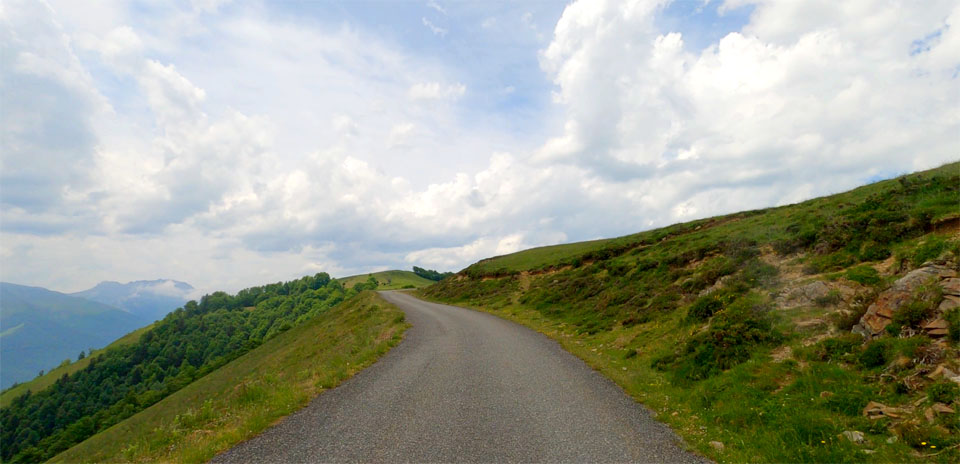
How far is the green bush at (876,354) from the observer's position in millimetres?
8469

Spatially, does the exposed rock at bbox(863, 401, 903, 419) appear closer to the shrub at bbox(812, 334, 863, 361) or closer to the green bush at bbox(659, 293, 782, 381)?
the shrub at bbox(812, 334, 863, 361)

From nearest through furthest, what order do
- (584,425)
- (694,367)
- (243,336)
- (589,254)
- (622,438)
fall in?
(622,438), (584,425), (694,367), (589,254), (243,336)

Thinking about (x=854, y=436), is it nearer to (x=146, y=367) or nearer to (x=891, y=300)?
(x=891, y=300)

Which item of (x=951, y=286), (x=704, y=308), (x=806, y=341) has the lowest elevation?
(x=806, y=341)

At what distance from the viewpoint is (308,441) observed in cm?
822

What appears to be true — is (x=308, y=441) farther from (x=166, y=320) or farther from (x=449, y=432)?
(x=166, y=320)

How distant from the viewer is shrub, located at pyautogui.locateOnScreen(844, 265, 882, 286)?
11.9m

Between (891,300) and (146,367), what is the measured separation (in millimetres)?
149820

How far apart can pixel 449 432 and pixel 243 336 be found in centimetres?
13175

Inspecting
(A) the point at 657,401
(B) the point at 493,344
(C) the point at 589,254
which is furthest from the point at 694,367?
(C) the point at 589,254

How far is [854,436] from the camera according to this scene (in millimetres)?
6770

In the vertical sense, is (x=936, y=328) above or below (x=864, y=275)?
below

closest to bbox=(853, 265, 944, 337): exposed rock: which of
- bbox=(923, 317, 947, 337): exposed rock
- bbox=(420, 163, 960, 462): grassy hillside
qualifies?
bbox=(420, 163, 960, 462): grassy hillside

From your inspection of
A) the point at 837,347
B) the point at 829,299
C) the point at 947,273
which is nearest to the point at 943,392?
the point at 837,347
